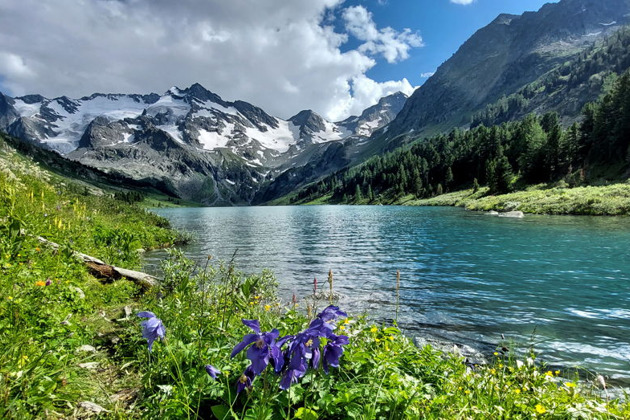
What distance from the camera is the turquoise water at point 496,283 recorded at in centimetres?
1094

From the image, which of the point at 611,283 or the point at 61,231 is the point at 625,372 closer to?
the point at 611,283

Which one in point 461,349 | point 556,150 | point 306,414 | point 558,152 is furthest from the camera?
point 558,152

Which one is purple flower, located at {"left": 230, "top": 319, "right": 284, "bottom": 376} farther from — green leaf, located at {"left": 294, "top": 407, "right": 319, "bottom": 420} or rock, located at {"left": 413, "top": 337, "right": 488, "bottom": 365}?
rock, located at {"left": 413, "top": 337, "right": 488, "bottom": 365}

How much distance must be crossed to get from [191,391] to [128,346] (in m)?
3.47

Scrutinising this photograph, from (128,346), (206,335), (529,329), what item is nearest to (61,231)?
(128,346)

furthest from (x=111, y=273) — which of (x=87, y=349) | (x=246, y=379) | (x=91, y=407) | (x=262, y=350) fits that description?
(x=262, y=350)

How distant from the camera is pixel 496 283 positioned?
17.7 m

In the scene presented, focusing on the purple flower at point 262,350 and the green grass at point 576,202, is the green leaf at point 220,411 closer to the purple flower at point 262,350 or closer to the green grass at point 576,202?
the purple flower at point 262,350

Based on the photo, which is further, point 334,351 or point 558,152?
point 558,152

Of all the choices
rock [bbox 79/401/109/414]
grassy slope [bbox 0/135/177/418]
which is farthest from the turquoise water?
grassy slope [bbox 0/135/177/418]

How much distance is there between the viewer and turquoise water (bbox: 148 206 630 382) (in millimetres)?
10938

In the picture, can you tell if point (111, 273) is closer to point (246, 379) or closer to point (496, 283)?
point (246, 379)

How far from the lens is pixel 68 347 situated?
17.1 ft

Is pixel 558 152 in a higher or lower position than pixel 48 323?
higher
